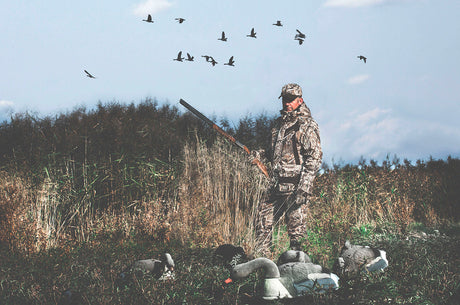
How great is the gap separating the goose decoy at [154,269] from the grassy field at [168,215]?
0.38ft

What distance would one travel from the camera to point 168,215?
24.0 feet

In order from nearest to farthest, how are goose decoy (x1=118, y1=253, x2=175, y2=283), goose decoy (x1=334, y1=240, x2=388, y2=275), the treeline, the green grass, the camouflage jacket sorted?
1. the green grass
2. goose decoy (x1=118, y1=253, x2=175, y2=283)
3. goose decoy (x1=334, y1=240, x2=388, y2=275)
4. the camouflage jacket
5. the treeline

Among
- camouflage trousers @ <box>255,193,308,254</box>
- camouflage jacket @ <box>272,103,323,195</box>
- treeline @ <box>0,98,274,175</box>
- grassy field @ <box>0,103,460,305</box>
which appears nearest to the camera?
grassy field @ <box>0,103,460,305</box>

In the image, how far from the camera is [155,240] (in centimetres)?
689

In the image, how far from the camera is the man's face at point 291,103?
22.4 ft

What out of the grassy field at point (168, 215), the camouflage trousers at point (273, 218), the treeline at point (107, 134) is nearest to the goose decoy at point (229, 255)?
the grassy field at point (168, 215)

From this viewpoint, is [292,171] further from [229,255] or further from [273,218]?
[229,255]

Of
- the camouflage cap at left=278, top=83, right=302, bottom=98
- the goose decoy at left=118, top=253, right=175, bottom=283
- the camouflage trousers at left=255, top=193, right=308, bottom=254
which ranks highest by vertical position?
the camouflage cap at left=278, top=83, right=302, bottom=98

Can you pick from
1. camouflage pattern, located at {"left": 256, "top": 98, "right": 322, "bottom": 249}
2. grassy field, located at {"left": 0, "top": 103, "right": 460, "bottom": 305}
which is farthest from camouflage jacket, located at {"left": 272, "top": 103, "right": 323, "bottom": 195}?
grassy field, located at {"left": 0, "top": 103, "right": 460, "bottom": 305}

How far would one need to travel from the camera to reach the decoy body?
4.08 m

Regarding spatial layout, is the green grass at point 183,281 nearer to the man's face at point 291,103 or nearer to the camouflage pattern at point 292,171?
the camouflage pattern at point 292,171

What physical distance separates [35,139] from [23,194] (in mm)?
1863

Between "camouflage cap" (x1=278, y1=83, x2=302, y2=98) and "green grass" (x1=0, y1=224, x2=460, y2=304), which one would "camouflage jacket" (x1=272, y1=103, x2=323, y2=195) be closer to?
"camouflage cap" (x1=278, y1=83, x2=302, y2=98)

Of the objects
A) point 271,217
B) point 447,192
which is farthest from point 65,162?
point 447,192
